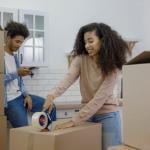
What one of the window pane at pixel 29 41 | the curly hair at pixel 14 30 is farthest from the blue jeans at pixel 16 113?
the window pane at pixel 29 41

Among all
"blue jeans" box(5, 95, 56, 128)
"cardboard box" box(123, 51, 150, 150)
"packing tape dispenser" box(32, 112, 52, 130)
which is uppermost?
"cardboard box" box(123, 51, 150, 150)

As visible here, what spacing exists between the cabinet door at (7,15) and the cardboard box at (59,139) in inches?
61.2

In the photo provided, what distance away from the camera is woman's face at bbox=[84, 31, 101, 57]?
1.82 meters

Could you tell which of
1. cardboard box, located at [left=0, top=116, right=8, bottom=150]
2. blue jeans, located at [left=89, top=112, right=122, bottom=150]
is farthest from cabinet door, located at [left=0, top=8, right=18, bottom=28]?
blue jeans, located at [left=89, top=112, right=122, bottom=150]

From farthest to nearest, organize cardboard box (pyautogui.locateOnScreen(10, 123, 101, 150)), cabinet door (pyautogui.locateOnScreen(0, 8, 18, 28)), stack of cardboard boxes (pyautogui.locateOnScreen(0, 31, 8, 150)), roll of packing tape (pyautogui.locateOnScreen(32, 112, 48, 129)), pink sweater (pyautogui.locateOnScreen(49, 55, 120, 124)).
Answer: cabinet door (pyautogui.locateOnScreen(0, 8, 18, 28)) → stack of cardboard boxes (pyautogui.locateOnScreen(0, 31, 8, 150)) → pink sweater (pyautogui.locateOnScreen(49, 55, 120, 124)) → roll of packing tape (pyautogui.locateOnScreen(32, 112, 48, 129)) → cardboard box (pyautogui.locateOnScreen(10, 123, 101, 150))

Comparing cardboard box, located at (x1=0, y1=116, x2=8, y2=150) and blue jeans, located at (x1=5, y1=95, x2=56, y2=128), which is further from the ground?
blue jeans, located at (x1=5, y1=95, x2=56, y2=128)

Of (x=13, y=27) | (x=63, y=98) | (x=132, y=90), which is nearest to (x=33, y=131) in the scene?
(x=132, y=90)

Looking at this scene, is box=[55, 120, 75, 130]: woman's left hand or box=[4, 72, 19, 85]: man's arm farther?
box=[4, 72, 19, 85]: man's arm

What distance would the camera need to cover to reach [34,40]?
2.99 m

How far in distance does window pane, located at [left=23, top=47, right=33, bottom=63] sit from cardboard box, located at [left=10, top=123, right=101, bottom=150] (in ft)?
4.74

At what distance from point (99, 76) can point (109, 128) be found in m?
0.33

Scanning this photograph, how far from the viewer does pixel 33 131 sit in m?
1.54

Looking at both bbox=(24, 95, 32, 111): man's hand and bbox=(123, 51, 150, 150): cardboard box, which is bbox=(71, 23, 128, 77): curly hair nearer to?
bbox=(123, 51, 150, 150): cardboard box

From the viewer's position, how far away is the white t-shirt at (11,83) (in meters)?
2.46
